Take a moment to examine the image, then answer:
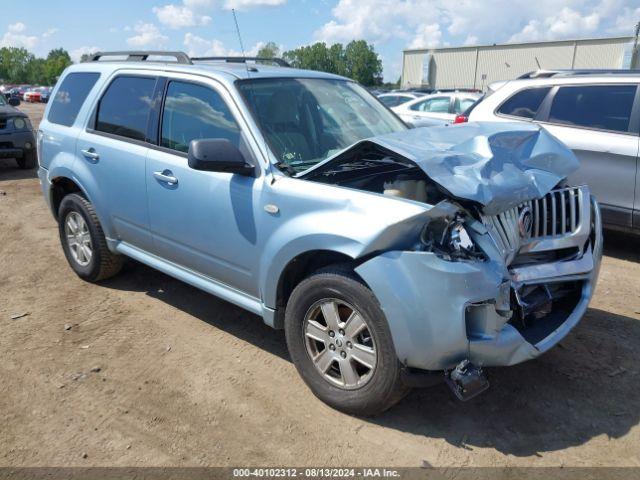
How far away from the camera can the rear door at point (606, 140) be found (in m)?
5.73

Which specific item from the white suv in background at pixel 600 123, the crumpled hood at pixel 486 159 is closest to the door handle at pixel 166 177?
the crumpled hood at pixel 486 159

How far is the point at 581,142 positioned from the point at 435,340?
4.17 meters

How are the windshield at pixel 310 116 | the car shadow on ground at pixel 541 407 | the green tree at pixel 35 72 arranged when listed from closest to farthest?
the car shadow on ground at pixel 541 407
the windshield at pixel 310 116
the green tree at pixel 35 72

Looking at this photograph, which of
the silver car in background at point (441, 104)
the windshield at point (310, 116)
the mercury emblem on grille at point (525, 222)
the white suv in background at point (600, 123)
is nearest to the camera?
the mercury emblem on grille at point (525, 222)

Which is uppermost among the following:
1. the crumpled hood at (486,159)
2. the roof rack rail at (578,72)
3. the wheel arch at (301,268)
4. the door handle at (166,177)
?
the roof rack rail at (578,72)

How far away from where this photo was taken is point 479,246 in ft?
9.19

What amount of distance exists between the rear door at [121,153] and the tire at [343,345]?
1.63m

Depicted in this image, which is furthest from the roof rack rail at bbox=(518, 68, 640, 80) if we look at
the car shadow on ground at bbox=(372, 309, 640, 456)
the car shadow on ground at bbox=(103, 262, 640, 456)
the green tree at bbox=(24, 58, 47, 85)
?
the green tree at bbox=(24, 58, 47, 85)

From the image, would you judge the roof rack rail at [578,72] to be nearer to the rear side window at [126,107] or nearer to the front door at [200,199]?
the front door at [200,199]

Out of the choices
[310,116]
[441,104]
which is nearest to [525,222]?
[310,116]

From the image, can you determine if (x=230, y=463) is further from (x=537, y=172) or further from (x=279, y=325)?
(x=537, y=172)

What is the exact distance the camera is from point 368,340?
9.87 ft

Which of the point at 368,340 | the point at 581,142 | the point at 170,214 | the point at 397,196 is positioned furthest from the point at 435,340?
the point at 581,142

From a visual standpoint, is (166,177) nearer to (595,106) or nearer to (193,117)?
(193,117)
